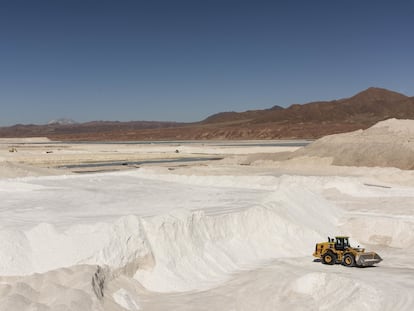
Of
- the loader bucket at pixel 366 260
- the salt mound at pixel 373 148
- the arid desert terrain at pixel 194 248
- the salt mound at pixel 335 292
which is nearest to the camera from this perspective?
the salt mound at pixel 335 292

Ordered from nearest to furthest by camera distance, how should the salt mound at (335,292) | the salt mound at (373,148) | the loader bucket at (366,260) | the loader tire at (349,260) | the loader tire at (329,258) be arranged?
the salt mound at (335,292) < the loader bucket at (366,260) < the loader tire at (349,260) < the loader tire at (329,258) < the salt mound at (373,148)

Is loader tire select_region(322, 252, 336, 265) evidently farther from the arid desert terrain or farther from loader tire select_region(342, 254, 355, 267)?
loader tire select_region(342, 254, 355, 267)

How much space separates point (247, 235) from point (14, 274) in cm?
857

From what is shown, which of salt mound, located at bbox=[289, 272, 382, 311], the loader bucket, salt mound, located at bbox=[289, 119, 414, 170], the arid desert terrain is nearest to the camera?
salt mound, located at bbox=[289, 272, 382, 311]

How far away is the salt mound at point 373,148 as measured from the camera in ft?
137

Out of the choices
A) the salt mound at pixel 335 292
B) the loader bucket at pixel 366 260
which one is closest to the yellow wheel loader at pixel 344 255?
the loader bucket at pixel 366 260

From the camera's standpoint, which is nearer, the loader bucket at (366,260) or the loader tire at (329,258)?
the loader bucket at (366,260)

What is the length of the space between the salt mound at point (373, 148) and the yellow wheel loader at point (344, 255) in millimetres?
28770

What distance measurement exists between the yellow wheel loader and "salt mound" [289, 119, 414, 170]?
94.4 feet

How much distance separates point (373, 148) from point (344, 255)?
3274 cm

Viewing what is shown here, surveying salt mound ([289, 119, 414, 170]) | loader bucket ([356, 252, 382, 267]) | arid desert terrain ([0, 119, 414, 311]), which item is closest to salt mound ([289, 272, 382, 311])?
arid desert terrain ([0, 119, 414, 311])

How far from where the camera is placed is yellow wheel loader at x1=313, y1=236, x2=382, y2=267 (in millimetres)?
14156

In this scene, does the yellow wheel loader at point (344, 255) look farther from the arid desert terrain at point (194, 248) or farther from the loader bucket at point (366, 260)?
the arid desert terrain at point (194, 248)

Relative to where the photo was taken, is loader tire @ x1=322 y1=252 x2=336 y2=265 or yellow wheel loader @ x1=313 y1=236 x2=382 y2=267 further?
loader tire @ x1=322 y1=252 x2=336 y2=265
